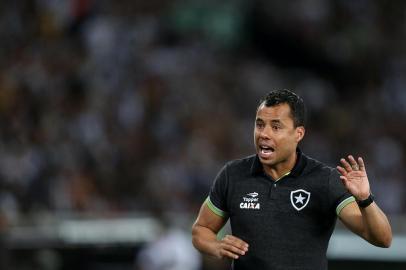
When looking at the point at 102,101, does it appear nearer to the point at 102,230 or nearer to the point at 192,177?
the point at 192,177

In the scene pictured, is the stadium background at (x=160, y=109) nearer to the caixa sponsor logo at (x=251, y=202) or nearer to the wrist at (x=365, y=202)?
the caixa sponsor logo at (x=251, y=202)

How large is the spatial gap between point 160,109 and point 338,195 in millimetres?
10331

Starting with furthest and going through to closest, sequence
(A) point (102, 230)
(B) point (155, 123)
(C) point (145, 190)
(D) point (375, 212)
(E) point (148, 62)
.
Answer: (E) point (148, 62) < (B) point (155, 123) < (C) point (145, 190) < (A) point (102, 230) < (D) point (375, 212)

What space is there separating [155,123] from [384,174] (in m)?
3.33

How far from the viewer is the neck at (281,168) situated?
6172 millimetres

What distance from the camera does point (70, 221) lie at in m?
13.2

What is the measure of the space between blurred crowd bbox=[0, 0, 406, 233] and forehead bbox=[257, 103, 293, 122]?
24.5ft

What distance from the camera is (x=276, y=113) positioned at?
6031 millimetres

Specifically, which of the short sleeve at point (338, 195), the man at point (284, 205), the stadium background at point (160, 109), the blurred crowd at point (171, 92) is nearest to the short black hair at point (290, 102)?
the man at point (284, 205)

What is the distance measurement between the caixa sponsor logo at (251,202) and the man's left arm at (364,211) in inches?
20.4

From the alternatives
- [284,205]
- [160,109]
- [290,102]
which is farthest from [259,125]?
[160,109]

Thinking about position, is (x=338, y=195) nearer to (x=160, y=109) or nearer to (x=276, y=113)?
(x=276, y=113)

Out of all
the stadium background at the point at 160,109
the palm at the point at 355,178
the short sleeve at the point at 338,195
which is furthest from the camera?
the stadium background at the point at 160,109

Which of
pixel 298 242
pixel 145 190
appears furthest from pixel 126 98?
pixel 298 242
